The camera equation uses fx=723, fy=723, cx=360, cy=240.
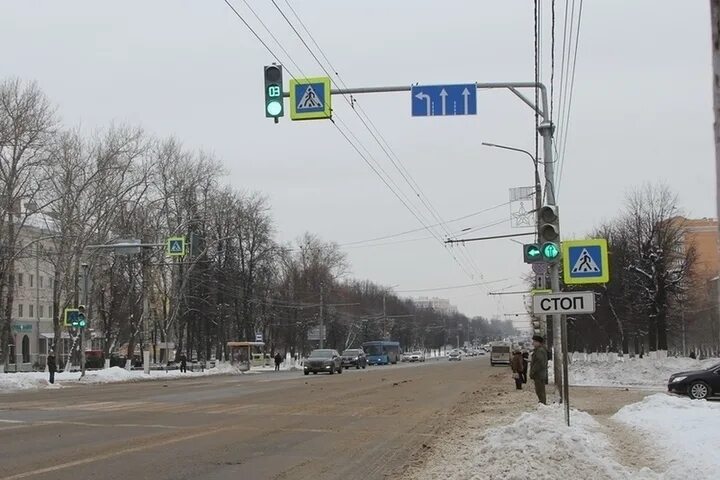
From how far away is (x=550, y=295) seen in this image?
12.5m

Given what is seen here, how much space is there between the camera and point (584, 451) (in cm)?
935

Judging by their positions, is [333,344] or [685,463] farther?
[333,344]

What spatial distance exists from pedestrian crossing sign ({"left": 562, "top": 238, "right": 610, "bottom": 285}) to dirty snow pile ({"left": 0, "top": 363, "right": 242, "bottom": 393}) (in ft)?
90.9

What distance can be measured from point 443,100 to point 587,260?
4256 mm

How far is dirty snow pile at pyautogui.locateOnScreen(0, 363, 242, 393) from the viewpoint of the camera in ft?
114

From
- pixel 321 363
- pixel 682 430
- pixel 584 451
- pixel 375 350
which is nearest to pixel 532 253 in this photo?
pixel 682 430

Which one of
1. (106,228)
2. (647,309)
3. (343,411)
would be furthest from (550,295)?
(106,228)

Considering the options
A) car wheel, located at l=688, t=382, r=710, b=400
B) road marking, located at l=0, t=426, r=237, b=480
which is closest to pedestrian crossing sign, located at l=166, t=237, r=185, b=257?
road marking, located at l=0, t=426, r=237, b=480

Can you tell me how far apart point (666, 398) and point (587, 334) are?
5767 centimetres

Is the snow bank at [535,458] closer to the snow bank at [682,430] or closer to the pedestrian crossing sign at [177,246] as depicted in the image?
the snow bank at [682,430]

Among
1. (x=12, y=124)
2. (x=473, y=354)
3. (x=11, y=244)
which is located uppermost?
(x=12, y=124)

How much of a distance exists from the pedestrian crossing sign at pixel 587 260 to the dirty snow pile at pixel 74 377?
27704mm

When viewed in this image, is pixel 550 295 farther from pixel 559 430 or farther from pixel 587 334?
pixel 587 334

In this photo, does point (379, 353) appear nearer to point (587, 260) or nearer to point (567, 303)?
point (587, 260)
